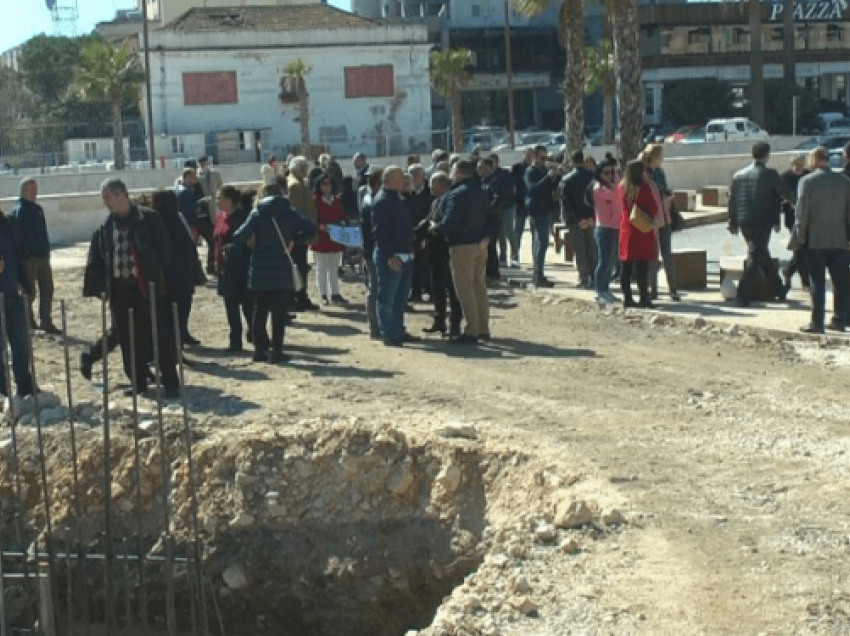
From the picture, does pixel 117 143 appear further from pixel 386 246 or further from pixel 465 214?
pixel 465 214

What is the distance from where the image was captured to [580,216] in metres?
17.8

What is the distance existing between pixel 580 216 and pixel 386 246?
3850 mm

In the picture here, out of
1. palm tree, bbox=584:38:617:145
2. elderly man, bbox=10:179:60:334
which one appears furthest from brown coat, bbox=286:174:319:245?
palm tree, bbox=584:38:617:145

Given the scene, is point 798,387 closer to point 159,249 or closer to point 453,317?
point 453,317

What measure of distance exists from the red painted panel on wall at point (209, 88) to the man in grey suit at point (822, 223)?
51.1 meters

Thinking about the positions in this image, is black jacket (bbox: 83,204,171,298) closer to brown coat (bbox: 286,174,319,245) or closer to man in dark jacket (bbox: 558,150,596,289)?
brown coat (bbox: 286,174,319,245)

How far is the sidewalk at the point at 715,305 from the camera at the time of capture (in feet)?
49.5

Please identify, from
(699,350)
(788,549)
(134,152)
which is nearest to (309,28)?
(134,152)

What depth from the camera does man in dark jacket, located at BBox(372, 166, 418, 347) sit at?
14.5 meters

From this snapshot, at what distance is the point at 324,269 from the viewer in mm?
17953

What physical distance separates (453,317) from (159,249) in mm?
3855

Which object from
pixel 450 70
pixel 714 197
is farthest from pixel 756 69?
pixel 714 197

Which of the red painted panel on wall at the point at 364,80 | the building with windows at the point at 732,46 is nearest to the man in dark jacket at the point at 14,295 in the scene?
the red painted panel on wall at the point at 364,80

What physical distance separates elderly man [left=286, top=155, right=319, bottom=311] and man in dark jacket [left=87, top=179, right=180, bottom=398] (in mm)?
5027
